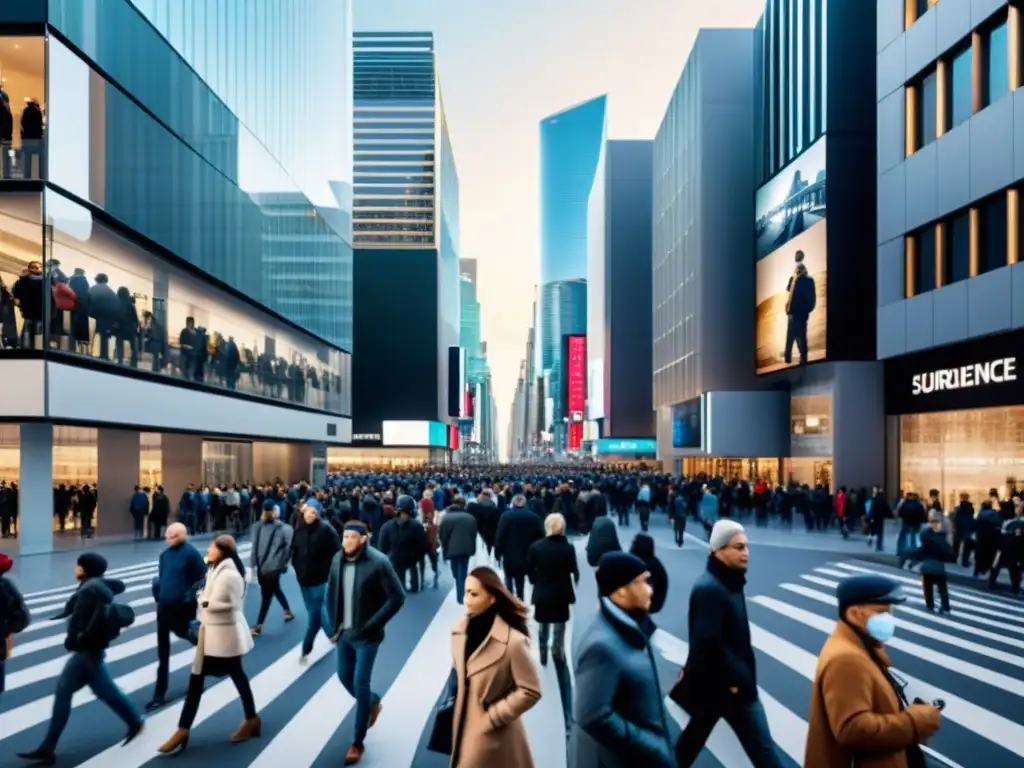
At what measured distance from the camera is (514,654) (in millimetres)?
4180

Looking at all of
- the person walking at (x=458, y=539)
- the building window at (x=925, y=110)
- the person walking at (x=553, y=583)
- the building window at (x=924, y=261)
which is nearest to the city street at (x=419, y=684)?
the person walking at (x=458, y=539)

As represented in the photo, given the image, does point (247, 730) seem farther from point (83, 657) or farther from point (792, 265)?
point (792, 265)

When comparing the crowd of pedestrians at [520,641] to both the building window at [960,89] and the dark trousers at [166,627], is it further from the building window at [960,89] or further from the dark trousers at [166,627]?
the building window at [960,89]

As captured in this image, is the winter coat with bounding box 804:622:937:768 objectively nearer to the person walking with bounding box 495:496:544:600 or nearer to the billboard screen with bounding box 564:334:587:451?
the person walking with bounding box 495:496:544:600

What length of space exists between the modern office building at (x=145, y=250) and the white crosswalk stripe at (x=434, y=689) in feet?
36.7

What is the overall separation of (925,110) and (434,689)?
2860 centimetres

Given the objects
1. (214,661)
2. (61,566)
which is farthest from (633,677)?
(61,566)

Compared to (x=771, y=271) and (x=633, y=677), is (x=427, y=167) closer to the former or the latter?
(x=771, y=271)

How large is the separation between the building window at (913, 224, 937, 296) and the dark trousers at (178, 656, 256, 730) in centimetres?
2766

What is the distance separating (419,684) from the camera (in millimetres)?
9453

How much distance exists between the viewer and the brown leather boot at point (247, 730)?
7.37 meters

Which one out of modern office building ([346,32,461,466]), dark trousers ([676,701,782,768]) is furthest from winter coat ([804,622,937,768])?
modern office building ([346,32,461,466])

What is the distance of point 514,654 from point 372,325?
415 feet

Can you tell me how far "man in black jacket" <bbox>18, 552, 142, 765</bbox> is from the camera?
6.84 m
